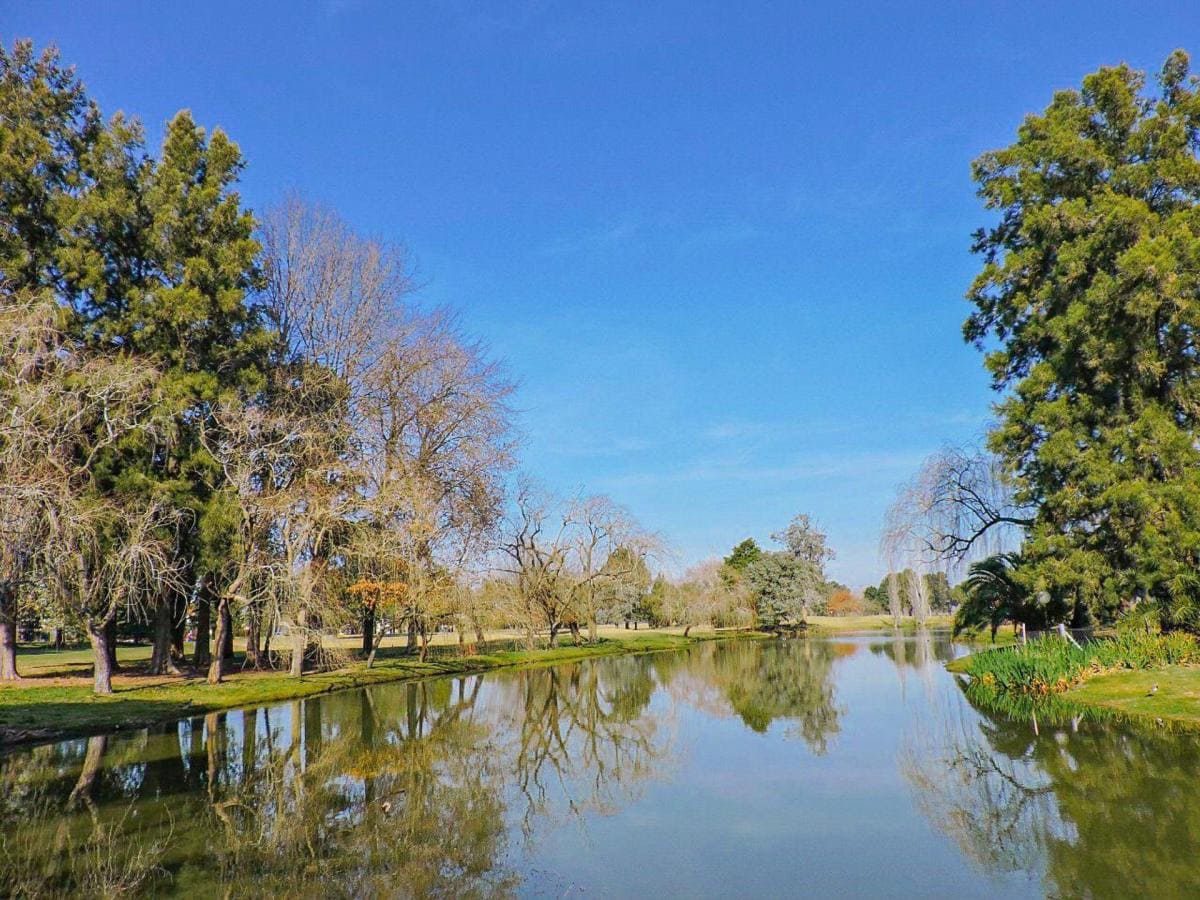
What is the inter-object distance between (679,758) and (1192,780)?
258 inches

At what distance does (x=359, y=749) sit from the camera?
1255 cm

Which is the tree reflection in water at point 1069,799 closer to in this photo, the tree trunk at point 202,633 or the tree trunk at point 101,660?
the tree trunk at point 101,660

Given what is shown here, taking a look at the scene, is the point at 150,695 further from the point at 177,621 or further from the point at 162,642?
the point at 177,621

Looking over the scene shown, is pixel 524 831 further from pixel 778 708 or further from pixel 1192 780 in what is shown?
pixel 778 708

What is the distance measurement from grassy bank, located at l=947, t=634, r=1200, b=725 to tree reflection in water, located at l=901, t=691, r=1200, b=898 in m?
1.67

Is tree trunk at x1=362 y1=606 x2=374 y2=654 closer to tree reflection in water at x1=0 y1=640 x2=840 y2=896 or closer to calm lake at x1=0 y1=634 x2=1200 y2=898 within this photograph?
tree reflection in water at x1=0 y1=640 x2=840 y2=896

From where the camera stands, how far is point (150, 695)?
18.0 metres

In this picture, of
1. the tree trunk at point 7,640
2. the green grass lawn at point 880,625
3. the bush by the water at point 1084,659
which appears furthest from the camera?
the green grass lawn at point 880,625

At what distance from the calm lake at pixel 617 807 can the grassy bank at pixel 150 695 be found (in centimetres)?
115

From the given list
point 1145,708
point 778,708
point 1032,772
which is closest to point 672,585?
point 778,708

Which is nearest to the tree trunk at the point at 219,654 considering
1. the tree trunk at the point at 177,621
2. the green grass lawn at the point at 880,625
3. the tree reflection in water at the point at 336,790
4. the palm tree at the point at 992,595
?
the tree trunk at the point at 177,621

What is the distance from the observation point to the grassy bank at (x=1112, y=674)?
13938 mm

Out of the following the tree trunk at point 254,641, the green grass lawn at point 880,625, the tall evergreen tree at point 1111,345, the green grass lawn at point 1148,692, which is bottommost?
the green grass lawn at point 880,625

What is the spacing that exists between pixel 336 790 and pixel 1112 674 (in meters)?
15.5
